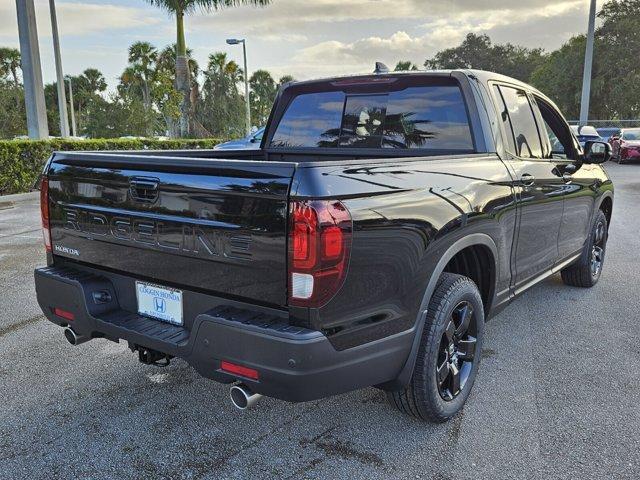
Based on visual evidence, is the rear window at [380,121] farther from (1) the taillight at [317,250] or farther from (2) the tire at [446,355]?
(1) the taillight at [317,250]

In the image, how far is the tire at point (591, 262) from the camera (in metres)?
5.27

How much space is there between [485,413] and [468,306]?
0.62 metres

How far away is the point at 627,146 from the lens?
2141 cm

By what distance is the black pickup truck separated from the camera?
7.26ft

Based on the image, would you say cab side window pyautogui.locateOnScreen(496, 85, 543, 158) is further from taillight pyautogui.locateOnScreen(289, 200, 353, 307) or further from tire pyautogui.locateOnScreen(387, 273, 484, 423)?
taillight pyautogui.locateOnScreen(289, 200, 353, 307)

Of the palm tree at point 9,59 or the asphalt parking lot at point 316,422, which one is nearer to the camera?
the asphalt parking lot at point 316,422

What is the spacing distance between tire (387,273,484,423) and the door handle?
959 mm

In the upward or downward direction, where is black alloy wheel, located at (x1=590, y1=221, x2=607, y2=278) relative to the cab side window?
downward

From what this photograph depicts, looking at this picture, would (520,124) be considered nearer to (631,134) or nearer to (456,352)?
(456,352)

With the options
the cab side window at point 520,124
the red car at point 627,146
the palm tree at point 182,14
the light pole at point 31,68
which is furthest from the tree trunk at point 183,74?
the cab side window at point 520,124

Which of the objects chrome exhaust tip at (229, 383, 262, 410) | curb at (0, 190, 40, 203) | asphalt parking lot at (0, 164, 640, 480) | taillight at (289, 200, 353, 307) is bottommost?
curb at (0, 190, 40, 203)

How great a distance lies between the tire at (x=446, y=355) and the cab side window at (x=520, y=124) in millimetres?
1250

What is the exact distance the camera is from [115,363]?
12.5ft

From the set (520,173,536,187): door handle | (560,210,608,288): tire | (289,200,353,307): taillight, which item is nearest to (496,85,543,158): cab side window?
(520,173,536,187): door handle
